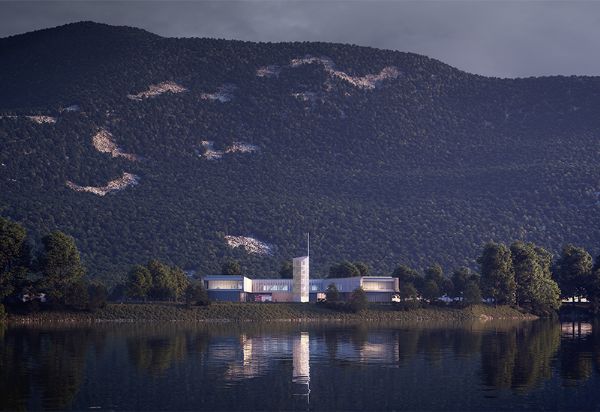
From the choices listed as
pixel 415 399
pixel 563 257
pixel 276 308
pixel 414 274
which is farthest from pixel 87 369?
pixel 563 257

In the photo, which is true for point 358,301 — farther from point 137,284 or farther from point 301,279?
point 137,284

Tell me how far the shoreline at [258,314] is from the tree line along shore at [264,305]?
156 millimetres

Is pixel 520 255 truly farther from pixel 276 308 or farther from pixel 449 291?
pixel 276 308

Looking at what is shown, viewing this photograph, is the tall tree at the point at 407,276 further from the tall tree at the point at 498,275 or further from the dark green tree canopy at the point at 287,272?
the dark green tree canopy at the point at 287,272

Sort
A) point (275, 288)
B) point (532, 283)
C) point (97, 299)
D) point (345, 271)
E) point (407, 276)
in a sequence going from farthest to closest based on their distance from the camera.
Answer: point (345, 271), point (407, 276), point (275, 288), point (532, 283), point (97, 299)

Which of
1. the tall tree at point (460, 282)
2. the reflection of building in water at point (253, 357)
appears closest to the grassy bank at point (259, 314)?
the tall tree at point (460, 282)

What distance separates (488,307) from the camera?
15725 cm

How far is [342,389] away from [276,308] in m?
85.5

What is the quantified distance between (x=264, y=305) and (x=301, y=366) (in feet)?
240

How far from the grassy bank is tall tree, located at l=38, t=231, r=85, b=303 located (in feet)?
12.8

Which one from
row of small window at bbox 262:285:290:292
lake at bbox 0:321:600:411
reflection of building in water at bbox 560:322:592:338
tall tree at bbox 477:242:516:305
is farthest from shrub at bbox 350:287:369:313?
lake at bbox 0:321:600:411

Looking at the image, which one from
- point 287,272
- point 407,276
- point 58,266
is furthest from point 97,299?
point 407,276

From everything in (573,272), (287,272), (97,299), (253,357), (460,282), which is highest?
(573,272)

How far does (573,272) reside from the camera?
171 m
